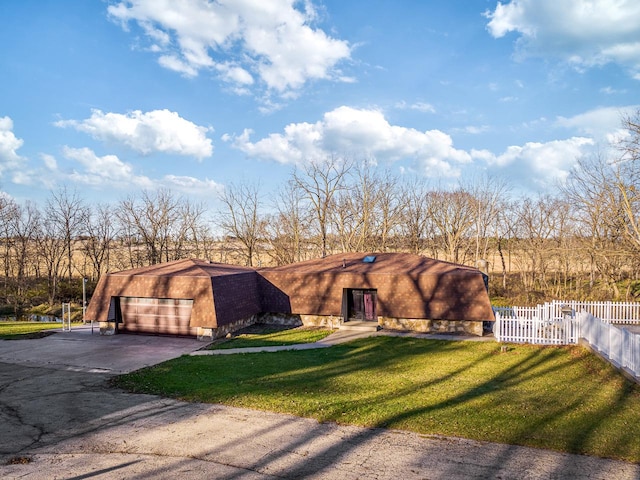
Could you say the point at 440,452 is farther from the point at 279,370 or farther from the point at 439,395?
the point at 279,370

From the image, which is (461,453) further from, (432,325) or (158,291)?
(158,291)

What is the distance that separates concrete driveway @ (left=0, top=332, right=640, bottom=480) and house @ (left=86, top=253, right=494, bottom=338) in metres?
9.26

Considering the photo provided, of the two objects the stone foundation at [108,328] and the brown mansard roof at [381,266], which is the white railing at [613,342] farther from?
the stone foundation at [108,328]

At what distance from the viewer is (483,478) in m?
6.59

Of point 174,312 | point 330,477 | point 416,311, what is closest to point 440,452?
point 330,477

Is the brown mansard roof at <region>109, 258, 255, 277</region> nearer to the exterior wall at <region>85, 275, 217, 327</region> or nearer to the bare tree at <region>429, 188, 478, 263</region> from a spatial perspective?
the exterior wall at <region>85, 275, 217, 327</region>

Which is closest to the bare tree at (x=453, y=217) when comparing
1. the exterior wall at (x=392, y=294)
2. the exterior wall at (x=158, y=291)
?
the exterior wall at (x=392, y=294)

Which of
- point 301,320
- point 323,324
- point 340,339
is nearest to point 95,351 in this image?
point 301,320

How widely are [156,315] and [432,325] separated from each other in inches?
549

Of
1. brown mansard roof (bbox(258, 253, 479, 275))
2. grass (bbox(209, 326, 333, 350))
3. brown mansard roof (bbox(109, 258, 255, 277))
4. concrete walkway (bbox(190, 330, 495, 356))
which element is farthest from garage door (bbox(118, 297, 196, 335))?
brown mansard roof (bbox(258, 253, 479, 275))

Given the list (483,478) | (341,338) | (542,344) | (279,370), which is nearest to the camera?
(483,478)

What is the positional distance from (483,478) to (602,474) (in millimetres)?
1986

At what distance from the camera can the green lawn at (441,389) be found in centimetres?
857

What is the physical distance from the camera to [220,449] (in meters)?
7.71
